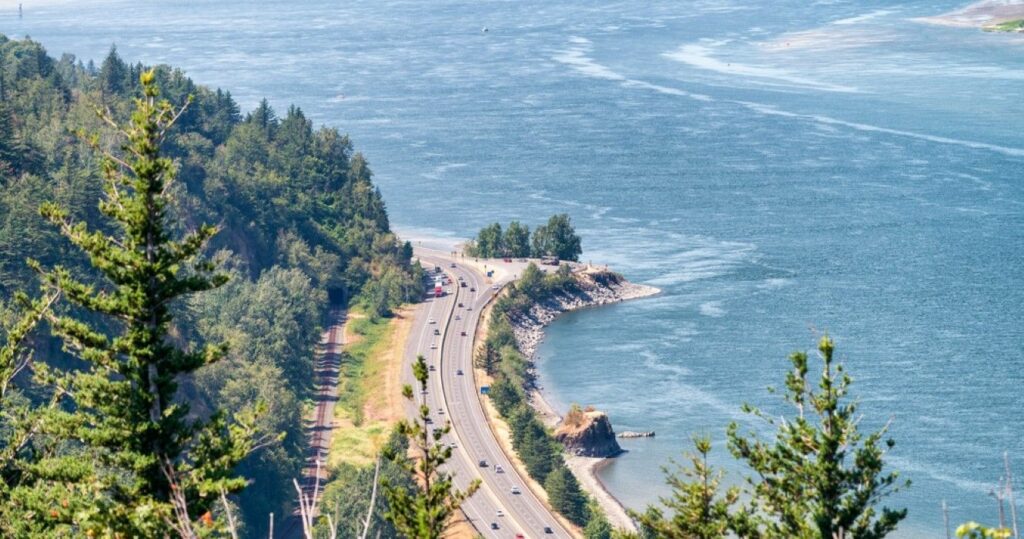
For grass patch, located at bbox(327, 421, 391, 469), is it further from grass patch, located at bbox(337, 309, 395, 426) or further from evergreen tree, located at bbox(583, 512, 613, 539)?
evergreen tree, located at bbox(583, 512, 613, 539)

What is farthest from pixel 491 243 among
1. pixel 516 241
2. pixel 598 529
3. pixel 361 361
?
pixel 598 529

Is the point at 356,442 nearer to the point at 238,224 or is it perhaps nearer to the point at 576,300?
the point at 576,300

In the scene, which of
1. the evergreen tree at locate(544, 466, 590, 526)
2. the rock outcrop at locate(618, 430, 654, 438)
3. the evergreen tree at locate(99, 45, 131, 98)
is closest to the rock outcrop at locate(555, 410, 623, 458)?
the rock outcrop at locate(618, 430, 654, 438)

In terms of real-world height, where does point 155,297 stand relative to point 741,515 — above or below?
above

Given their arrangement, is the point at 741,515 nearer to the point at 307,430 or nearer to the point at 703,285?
the point at 307,430

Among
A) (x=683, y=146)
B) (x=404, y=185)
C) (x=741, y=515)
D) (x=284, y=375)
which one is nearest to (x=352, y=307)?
(x=284, y=375)

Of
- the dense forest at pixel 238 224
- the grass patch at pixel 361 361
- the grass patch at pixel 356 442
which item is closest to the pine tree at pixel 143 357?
the dense forest at pixel 238 224

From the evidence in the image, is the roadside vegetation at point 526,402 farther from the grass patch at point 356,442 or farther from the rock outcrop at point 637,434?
the grass patch at point 356,442
